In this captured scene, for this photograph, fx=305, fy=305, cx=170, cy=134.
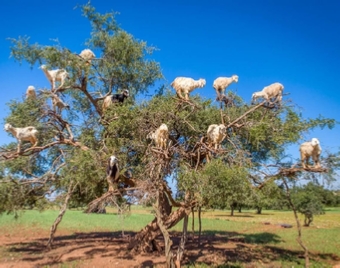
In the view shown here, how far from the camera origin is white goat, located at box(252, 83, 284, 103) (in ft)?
31.1

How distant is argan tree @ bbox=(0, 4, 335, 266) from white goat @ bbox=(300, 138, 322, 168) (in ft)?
1.12

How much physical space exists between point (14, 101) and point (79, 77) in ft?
8.88

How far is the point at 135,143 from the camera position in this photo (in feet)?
29.6

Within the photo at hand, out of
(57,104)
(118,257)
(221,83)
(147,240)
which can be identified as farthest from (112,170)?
(147,240)

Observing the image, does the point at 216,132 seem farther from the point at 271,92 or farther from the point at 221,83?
the point at 271,92

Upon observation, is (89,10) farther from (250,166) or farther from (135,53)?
(250,166)

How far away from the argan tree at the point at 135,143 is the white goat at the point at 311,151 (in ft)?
1.12

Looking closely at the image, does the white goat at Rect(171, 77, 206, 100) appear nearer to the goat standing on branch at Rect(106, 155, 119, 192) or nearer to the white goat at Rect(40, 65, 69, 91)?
the goat standing on branch at Rect(106, 155, 119, 192)

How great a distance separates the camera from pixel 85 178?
909 centimetres

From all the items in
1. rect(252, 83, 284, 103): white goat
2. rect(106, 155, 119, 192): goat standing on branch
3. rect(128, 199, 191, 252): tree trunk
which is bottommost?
rect(128, 199, 191, 252): tree trunk

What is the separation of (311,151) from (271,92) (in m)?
2.62

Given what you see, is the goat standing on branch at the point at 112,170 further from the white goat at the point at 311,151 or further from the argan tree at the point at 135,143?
the white goat at the point at 311,151

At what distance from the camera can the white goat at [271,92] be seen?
9.49m

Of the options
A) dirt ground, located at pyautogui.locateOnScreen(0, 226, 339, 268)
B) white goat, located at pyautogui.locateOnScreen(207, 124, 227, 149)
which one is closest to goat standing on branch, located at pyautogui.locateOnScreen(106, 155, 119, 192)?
white goat, located at pyautogui.locateOnScreen(207, 124, 227, 149)
